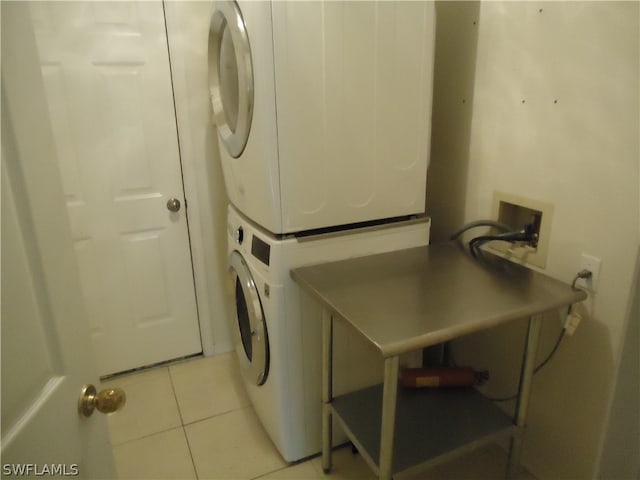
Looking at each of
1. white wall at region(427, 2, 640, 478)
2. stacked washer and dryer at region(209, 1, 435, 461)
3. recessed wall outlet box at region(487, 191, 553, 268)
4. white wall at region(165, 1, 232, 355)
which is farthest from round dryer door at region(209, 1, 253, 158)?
recessed wall outlet box at region(487, 191, 553, 268)

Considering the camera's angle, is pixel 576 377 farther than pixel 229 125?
No

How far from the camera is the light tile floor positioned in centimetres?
162

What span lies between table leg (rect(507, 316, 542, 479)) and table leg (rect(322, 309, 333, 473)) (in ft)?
1.98

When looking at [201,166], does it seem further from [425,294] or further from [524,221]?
[524,221]

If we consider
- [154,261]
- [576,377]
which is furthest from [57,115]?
[576,377]

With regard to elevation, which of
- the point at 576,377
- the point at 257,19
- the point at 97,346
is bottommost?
the point at 97,346

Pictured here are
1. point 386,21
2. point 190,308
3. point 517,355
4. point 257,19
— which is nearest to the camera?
point 257,19

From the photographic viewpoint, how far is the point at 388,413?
3.72 ft

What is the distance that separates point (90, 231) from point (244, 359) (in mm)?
940

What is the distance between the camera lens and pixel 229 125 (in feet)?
5.32

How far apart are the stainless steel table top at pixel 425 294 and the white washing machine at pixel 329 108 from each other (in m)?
0.20

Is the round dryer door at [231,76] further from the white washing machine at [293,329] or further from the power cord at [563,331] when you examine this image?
the power cord at [563,331]

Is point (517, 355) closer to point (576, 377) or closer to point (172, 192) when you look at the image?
point (576, 377)

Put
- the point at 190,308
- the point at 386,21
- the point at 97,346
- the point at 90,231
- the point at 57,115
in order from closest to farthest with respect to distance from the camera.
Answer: the point at 386,21 → the point at 57,115 → the point at 90,231 → the point at 97,346 → the point at 190,308
